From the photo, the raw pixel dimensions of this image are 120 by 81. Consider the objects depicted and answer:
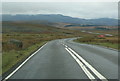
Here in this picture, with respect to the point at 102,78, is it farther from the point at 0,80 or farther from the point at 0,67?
the point at 0,67

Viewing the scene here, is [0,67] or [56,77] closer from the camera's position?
[56,77]

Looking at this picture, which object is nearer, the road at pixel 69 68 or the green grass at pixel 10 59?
the road at pixel 69 68

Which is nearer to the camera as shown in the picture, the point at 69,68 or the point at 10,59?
the point at 69,68

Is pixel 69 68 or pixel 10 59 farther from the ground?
pixel 69 68

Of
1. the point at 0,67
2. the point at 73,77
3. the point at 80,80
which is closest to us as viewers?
the point at 80,80

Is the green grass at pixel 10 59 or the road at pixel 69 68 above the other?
the road at pixel 69 68

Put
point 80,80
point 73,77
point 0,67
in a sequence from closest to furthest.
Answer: point 80,80
point 73,77
point 0,67

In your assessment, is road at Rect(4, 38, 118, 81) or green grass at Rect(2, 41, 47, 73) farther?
green grass at Rect(2, 41, 47, 73)

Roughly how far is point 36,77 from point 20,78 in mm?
564

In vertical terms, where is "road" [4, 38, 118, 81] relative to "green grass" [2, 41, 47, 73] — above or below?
above

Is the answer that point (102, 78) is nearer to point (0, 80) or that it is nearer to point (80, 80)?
point (80, 80)

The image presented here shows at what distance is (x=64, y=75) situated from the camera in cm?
849

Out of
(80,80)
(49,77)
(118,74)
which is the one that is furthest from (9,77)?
(118,74)

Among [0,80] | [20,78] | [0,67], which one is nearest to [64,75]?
[20,78]
